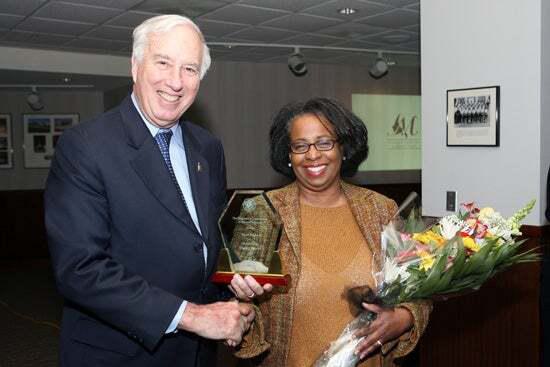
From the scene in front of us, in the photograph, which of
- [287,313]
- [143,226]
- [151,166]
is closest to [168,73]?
[151,166]

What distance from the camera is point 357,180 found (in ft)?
33.6

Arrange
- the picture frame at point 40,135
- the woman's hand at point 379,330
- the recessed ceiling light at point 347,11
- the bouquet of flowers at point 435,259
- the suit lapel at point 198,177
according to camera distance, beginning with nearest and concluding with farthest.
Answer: the bouquet of flowers at point 435,259 → the woman's hand at point 379,330 → the suit lapel at point 198,177 → the recessed ceiling light at point 347,11 → the picture frame at point 40,135

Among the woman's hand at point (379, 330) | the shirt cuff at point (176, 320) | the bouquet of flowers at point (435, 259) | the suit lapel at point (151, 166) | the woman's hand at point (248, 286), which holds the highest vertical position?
the suit lapel at point (151, 166)

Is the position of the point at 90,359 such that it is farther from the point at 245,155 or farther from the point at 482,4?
the point at 245,155

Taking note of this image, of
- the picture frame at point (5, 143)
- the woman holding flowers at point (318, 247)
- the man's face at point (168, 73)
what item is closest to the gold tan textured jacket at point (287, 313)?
the woman holding flowers at point (318, 247)

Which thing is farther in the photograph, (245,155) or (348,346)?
(245,155)

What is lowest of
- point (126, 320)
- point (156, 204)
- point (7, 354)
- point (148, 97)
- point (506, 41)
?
point (7, 354)

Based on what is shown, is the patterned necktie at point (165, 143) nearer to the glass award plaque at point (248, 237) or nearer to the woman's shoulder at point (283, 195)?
the glass award plaque at point (248, 237)

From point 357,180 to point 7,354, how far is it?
21.1 feet

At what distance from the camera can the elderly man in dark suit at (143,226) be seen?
1585 mm

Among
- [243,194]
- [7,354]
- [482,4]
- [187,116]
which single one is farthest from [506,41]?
[187,116]

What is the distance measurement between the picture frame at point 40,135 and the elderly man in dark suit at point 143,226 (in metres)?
9.73

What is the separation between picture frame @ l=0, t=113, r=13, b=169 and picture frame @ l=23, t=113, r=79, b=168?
25cm

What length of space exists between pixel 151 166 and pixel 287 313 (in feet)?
2.03
